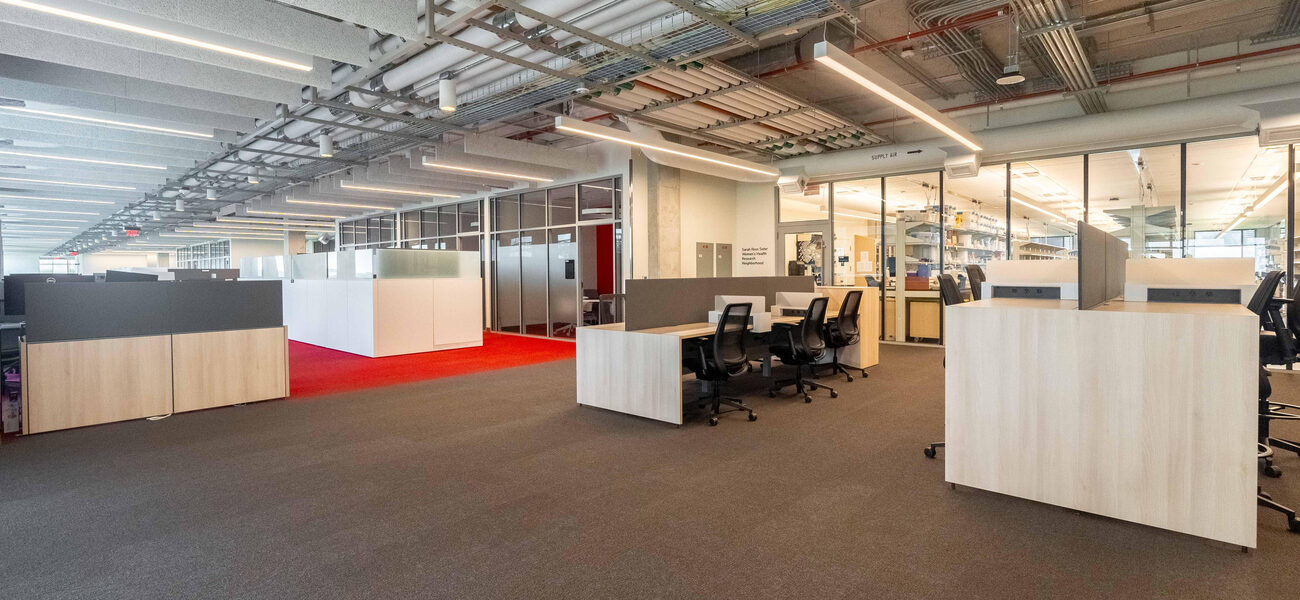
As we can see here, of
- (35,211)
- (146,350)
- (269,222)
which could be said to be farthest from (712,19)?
(35,211)

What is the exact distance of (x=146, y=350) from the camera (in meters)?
5.14

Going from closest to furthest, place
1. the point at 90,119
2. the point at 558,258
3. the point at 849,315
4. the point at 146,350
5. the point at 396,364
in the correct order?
the point at 146,350 → the point at 849,315 → the point at 90,119 → the point at 396,364 → the point at 558,258

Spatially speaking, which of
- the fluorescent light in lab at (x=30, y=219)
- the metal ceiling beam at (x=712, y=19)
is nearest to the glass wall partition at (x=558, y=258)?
the metal ceiling beam at (x=712, y=19)

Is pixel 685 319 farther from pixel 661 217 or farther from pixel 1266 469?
pixel 661 217

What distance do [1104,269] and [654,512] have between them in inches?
121

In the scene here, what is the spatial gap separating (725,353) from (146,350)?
494 centimetres

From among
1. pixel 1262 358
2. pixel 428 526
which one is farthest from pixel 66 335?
pixel 1262 358

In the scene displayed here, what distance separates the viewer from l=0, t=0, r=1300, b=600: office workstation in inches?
102

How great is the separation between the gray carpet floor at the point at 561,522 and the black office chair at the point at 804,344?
1.03 metres

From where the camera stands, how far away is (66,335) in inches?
188

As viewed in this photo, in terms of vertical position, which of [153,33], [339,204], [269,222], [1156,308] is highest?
[269,222]

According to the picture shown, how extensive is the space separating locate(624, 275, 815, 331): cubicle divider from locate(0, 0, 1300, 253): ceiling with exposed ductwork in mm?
1983

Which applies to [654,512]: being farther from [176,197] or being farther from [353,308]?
[176,197]

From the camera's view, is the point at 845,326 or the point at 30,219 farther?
the point at 30,219
